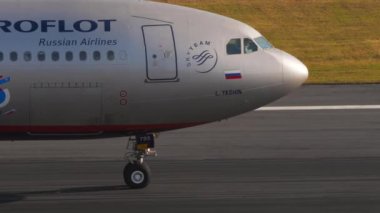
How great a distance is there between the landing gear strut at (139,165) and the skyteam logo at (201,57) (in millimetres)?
1699

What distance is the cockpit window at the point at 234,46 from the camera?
18.6m

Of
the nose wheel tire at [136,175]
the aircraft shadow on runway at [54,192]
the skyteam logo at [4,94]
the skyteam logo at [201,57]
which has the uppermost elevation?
the skyteam logo at [201,57]

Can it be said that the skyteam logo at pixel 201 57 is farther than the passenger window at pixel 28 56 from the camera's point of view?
Yes

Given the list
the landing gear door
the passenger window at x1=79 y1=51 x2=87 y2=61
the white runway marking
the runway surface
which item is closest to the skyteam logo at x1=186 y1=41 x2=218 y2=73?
the landing gear door

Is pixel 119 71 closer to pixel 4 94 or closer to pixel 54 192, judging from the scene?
pixel 4 94

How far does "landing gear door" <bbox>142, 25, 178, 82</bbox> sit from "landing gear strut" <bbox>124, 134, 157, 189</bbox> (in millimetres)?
1381

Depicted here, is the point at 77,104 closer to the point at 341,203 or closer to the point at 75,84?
the point at 75,84

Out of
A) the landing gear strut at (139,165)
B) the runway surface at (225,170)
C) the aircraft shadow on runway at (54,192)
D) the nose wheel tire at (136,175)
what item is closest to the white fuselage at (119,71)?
the landing gear strut at (139,165)

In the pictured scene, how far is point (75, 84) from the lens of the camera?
18000 millimetres

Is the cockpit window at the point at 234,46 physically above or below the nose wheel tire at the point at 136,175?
above

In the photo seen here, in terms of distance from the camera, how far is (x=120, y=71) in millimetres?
18094

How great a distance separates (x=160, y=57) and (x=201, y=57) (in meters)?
0.76

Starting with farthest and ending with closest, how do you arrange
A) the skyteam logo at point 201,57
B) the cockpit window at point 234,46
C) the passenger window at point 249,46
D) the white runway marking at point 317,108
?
the white runway marking at point 317,108
the passenger window at point 249,46
the cockpit window at point 234,46
the skyteam logo at point 201,57

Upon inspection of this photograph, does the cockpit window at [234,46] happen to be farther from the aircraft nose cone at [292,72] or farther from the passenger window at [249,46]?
the aircraft nose cone at [292,72]
